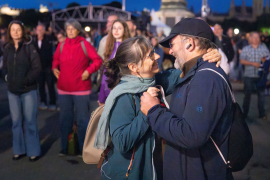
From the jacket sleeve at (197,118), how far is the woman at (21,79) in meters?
3.20

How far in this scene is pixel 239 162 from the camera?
1847 millimetres

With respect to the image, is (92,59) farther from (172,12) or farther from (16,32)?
(172,12)

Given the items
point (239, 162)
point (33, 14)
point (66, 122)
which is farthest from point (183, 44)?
point (33, 14)

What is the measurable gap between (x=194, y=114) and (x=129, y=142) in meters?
0.52

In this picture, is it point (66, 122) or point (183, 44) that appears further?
point (66, 122)

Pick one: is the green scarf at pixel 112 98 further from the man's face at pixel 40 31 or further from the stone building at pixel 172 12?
the stone building at pixel 172 12

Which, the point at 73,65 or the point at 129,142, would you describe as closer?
the point at 129,142

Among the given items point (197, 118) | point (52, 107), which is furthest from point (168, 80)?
point (52, 107)

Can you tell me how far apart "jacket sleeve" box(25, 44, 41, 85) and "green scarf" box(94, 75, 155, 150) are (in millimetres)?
2682

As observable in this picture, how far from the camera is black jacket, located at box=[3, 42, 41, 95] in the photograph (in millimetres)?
4305

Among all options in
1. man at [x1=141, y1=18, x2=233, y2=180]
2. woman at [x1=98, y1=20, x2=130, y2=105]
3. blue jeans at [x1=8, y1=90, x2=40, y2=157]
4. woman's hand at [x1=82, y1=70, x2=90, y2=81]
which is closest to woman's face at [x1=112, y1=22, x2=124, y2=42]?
woman at [x1=98, y1=20, x2=130, y2=105]

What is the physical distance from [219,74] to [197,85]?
0.17m

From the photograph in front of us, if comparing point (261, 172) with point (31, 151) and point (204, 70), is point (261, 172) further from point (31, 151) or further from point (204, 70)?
point (31, 151)

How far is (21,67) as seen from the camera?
4.34m
